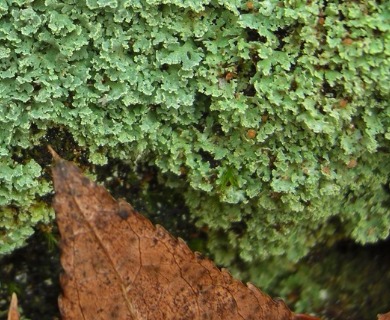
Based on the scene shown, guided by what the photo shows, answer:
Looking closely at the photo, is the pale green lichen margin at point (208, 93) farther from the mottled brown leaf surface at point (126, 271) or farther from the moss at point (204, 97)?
the mottled brown leaf surface at point (126, 271)

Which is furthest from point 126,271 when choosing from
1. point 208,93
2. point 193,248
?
point 193,248

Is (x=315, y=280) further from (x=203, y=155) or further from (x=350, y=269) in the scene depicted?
(x=203, y=155)

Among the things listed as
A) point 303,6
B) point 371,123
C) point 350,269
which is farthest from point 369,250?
point 303,6

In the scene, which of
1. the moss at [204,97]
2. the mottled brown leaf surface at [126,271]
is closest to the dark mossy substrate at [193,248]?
the moss at [204,97]

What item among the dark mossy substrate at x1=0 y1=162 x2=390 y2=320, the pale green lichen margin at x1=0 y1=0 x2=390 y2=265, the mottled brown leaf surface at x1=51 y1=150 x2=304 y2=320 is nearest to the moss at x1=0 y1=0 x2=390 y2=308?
the pale green lichen margin at x1=0 y1=0 x2=390 y2=265

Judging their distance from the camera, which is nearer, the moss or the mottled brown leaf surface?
the mottled brown leaf surface

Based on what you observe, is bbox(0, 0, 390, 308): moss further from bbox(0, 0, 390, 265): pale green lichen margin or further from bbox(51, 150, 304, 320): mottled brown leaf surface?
bbox(51, 150, 304, 320): mottled brown leaf surface

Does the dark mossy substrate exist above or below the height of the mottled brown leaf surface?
below
